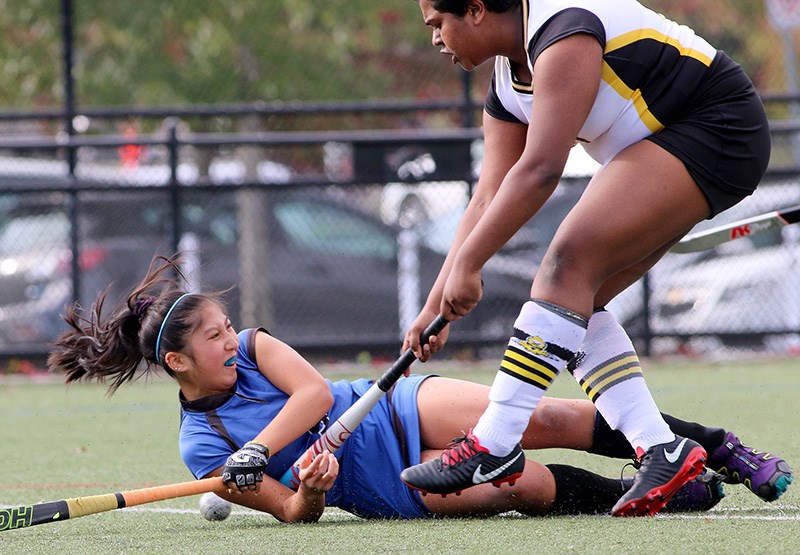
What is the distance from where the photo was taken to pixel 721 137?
3365 mm

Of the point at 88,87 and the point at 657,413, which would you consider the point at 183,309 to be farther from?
the point at 88,87

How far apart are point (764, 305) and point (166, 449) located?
532 centimetres

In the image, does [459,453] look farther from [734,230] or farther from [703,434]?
[734,230]

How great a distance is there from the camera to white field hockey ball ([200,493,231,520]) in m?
3.83

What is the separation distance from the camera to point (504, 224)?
127 inches

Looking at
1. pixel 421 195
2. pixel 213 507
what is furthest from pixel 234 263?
pixel 213 507

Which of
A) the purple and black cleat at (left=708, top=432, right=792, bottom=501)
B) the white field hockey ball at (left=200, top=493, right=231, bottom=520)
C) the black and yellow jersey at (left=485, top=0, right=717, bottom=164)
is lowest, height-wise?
the white field hockey ball at (left=200, top=493, right=231, bottom=520)

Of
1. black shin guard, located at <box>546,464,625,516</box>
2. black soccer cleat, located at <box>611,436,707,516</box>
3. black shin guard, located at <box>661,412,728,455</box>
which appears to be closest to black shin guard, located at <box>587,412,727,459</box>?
black shin guard, located at <box>661,412,728,455</box>

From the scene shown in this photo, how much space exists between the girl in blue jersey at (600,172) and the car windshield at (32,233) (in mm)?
6102

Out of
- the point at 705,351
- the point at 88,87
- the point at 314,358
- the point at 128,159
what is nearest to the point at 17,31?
the point at 88,87

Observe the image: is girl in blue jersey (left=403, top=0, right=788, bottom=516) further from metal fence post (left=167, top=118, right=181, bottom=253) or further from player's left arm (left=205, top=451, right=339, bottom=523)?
metal fence post (left=167, top=118, right=181, bottom=253)

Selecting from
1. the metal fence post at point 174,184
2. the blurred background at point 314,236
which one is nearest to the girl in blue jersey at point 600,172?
the blurred background at point 314,236

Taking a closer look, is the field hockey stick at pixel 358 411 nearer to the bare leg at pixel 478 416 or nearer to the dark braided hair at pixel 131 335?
the bare leg at pixel 478 416

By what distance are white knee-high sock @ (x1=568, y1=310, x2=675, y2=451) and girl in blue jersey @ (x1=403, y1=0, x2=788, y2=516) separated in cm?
2
